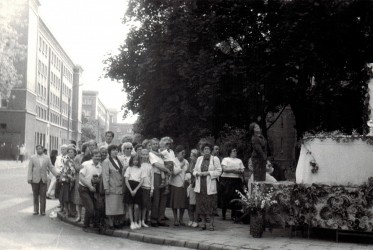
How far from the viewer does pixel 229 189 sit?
1445cm

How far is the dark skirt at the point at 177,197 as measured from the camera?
42.4 ft

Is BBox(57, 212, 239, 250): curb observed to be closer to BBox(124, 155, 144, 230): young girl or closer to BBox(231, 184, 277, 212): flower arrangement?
BBox(124, 155, 144, 230): young girl

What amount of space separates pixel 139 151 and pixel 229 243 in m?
3.77

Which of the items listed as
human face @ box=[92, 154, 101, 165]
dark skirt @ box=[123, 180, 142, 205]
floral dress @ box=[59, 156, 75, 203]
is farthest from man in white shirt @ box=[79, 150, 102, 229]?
floral dress @ box=[59, 156, 75, 203]

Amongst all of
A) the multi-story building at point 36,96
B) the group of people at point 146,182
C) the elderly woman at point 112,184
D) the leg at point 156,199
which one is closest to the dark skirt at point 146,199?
the group of people at point 146,182

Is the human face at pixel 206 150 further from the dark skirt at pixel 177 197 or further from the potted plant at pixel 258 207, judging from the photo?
the potted plant at pixel 258 207

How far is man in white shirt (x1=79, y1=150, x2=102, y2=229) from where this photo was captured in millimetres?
12148

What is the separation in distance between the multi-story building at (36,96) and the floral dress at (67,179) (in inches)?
1291

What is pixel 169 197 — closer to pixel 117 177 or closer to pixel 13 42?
pixel 117 177

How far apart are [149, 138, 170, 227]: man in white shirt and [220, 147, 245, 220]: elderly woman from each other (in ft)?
7.32

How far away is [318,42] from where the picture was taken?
20.0 meters

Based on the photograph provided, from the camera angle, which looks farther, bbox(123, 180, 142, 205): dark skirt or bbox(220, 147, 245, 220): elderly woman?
bbox(220, 147, 245, 220): elderly woman

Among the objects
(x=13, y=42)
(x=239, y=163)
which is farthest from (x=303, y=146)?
(x=13, y=42)

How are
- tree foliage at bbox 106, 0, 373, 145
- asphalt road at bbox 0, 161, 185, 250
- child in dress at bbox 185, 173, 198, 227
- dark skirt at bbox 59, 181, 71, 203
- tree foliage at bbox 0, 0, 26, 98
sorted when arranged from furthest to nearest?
1. tree foliage at bbox 0, 0, 26, 98
2. tree foliage at bbox 106, 0, 373, 145
3. dark skirt at bbox 59, 181, 71, 203
4. child in dress at bbox 185, 173, 198, 227
5. asphalt road at bbox 0, 161, 185, 250
